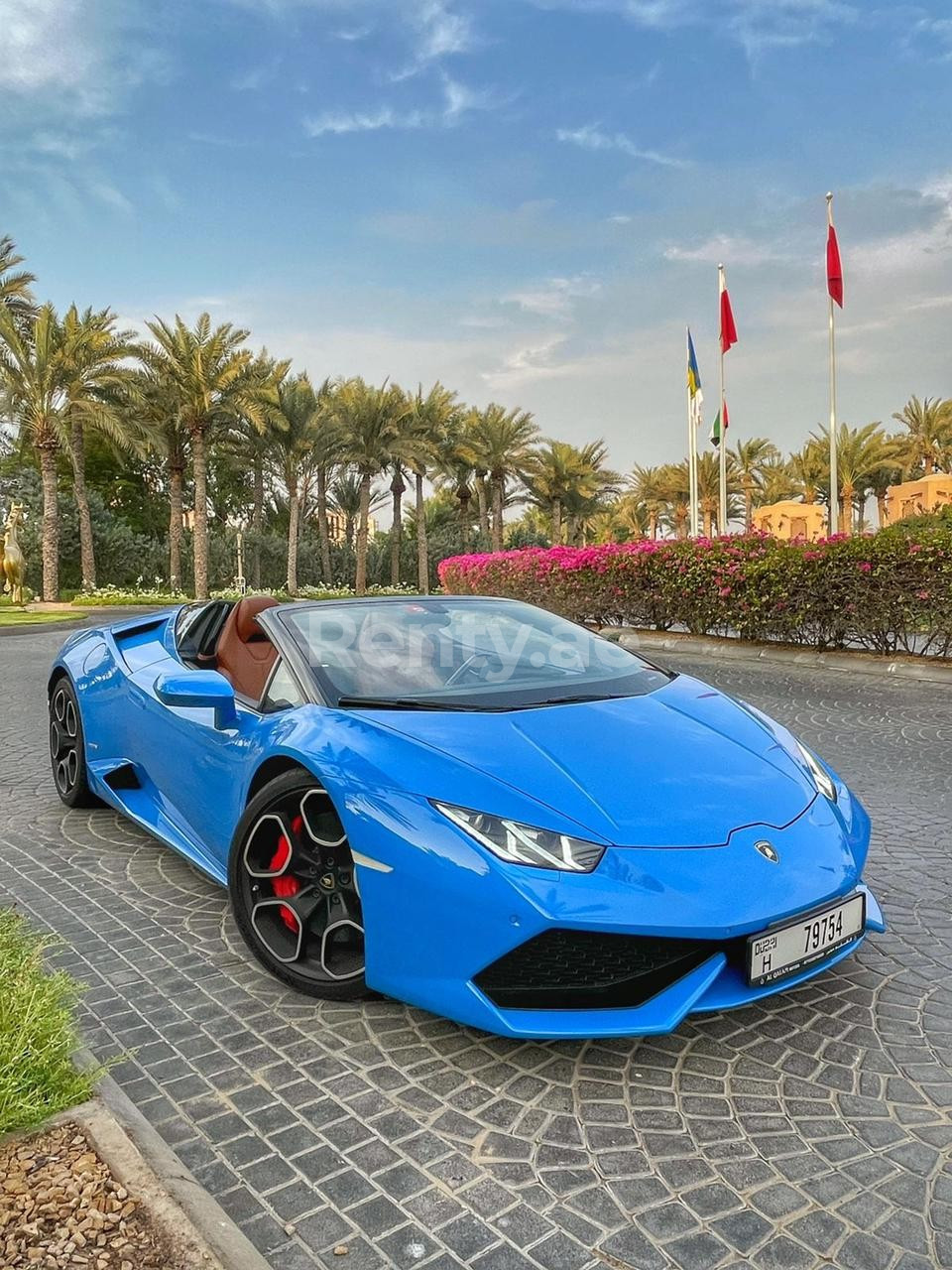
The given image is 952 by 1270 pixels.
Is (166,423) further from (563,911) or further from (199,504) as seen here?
(563,911)

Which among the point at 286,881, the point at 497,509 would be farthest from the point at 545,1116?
the point at 497,509

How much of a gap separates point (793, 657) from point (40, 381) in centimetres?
2622

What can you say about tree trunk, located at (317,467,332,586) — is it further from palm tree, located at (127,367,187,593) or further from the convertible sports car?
the convertible sports car

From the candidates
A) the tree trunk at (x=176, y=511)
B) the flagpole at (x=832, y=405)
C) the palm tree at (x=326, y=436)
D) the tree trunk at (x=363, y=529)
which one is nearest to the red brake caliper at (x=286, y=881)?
the flagpole at (x=832, y=405)

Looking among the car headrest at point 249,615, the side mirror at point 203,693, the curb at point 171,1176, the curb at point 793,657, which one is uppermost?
the car headrest at point 249,615

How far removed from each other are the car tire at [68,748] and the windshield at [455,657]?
1.87 meters

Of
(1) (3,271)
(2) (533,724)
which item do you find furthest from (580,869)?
(1) (3,271)

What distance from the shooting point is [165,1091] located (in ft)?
7.35

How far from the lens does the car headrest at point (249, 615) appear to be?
369 cm

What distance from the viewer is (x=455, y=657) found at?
3.32m

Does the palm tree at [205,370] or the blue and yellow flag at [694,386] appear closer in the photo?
the blue and yellow flag at [694,386]

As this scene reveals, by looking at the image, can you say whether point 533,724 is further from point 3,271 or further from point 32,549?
point 32,549

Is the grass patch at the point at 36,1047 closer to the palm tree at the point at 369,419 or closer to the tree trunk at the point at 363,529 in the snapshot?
the palm tree at the point at 369,419

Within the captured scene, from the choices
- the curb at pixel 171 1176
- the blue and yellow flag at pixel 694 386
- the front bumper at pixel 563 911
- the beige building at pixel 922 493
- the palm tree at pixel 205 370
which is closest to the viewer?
the curb at pixel 171 1176
